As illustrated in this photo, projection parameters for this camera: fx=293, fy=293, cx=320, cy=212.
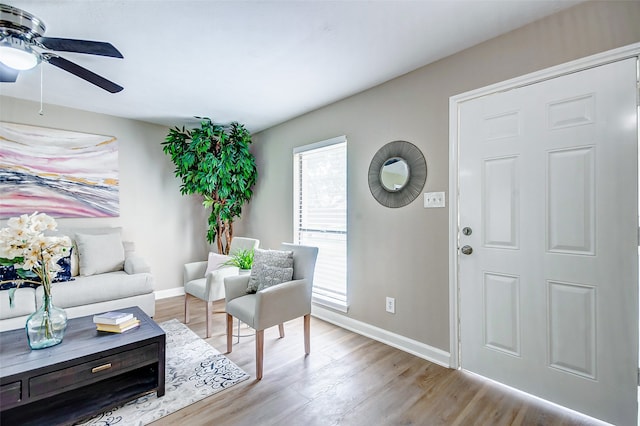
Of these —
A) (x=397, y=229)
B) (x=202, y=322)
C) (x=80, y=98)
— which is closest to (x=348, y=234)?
(x=397, y=229)

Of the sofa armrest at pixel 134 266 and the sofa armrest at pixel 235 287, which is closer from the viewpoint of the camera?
the sofa armrest at pixel 235 287

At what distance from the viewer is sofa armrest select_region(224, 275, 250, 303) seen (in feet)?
8.07

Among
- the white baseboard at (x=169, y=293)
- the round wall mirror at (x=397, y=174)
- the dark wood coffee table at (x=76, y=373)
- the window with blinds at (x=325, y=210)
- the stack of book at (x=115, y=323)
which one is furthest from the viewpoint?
the white baseboard at (x=169, y=293)

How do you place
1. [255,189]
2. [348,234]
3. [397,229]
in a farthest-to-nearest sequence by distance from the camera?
1. [255,189]
2. [348,234]
3. [397,229]

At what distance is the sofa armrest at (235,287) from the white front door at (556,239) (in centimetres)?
175

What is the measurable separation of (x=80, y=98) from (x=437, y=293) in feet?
13.0

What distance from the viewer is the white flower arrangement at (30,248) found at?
1.54 metres

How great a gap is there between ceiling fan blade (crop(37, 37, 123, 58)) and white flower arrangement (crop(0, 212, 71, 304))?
0.92 metres

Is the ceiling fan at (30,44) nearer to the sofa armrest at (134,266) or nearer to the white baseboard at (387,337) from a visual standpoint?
the sofa armrest at (134,266)

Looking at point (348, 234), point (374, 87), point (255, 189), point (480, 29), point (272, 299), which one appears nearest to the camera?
point (480, 29)

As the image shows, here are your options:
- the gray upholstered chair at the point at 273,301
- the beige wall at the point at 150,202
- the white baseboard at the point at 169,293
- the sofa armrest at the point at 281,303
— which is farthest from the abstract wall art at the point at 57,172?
the sofa armrest at the point at 281,303

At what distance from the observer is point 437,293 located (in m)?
2.29

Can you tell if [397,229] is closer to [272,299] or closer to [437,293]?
[437,293]

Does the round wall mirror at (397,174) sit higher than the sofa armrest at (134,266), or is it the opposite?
the round wall mirror at (397,174)
